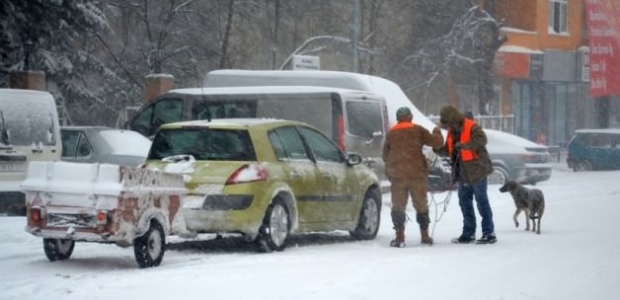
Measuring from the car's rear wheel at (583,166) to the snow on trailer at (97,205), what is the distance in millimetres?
27964

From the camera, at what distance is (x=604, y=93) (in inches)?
1892

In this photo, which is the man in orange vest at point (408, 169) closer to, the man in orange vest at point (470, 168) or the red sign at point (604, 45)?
the man in orange vest at point (470, 168)

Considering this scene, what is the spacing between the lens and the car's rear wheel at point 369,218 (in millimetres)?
14828

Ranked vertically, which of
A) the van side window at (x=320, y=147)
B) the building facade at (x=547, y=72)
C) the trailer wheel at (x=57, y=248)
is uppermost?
the building facade at (x=547, y=72)

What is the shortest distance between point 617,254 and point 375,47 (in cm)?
3276

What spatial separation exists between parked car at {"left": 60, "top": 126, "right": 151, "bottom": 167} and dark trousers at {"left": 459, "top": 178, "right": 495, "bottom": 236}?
5.97 metres

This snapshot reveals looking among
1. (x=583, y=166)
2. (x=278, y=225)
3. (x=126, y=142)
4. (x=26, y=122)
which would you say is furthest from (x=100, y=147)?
(x=583, y=166)

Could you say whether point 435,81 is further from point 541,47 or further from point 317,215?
point 317,215

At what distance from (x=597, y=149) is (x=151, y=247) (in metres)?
28.0

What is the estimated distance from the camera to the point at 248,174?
12.6 m

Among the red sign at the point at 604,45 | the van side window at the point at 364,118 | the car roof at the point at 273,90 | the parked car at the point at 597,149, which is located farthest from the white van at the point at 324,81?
the red sign at the point at 604,45

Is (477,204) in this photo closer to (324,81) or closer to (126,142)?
(126,142)

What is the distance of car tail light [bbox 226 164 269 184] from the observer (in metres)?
12.5

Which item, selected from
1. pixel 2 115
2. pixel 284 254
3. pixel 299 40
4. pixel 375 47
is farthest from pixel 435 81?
pixel 284 254
